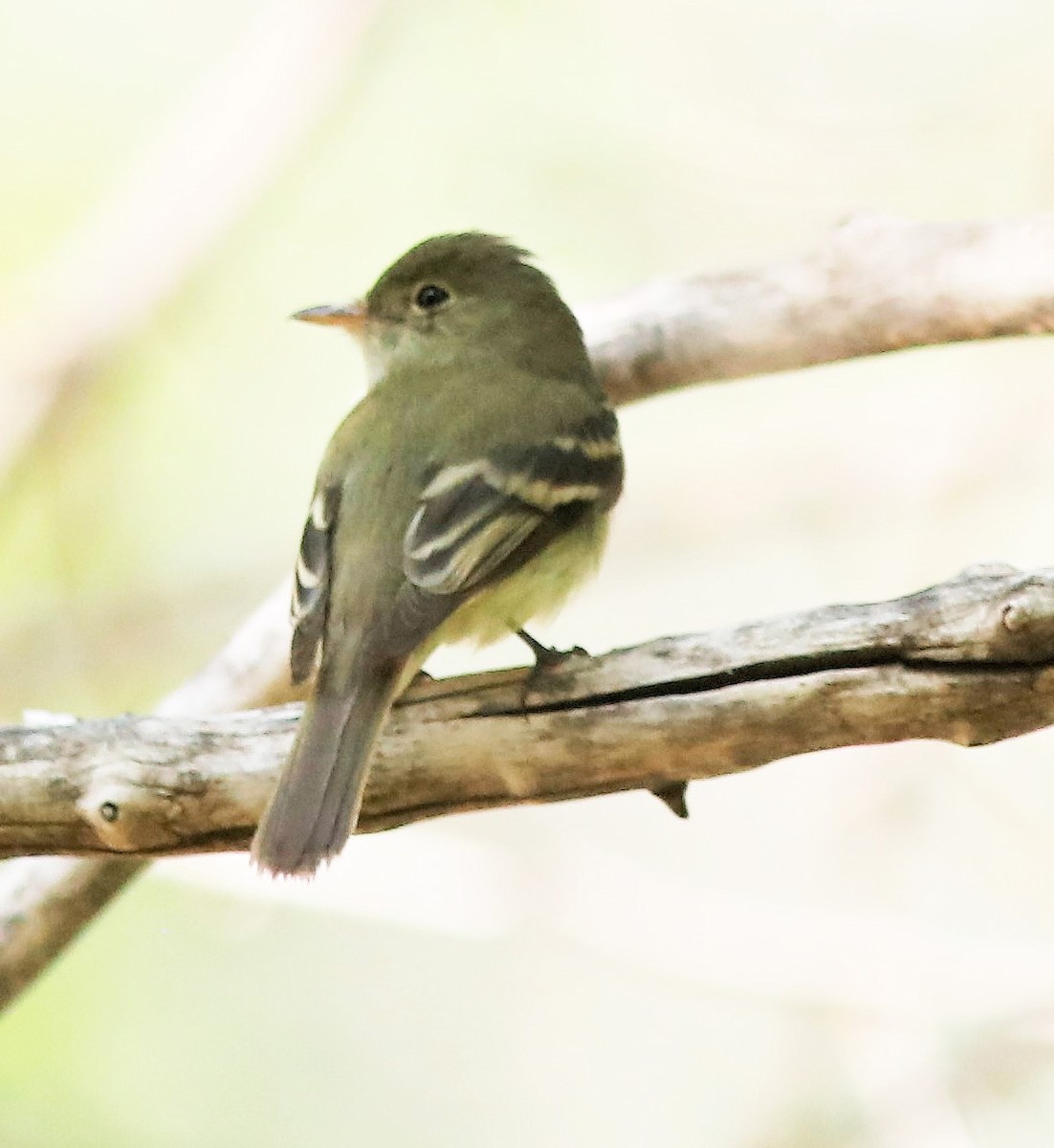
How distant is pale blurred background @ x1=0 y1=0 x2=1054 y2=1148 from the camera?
5.21 metres

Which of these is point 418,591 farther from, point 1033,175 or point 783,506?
point 1033,175

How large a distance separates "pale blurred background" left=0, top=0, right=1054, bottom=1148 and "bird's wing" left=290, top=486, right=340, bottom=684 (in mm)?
1787

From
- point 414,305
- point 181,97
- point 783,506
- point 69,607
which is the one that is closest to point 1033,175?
point 783,506

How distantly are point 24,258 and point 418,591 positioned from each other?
11.8 ft

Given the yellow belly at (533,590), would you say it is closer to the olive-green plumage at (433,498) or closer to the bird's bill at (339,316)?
the olive-green plumage at (433,498)

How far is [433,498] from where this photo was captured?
133 inches

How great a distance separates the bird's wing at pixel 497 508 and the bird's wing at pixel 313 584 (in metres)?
0.18

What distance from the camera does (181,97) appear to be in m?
6.21

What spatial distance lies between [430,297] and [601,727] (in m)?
1.74

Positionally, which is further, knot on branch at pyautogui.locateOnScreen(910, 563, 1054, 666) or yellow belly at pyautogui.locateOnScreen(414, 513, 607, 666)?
yellow belly at pyautogui.locateOnScreen(414, 513, 607, 666)

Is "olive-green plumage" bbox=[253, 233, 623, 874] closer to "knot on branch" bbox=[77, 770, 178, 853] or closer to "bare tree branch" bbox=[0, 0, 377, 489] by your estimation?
"knot on branch" bbox=[77, 770, 178, 853]

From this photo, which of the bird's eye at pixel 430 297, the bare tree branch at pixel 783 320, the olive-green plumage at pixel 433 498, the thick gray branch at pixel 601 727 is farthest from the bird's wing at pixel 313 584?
the bird's eye at pixel 430 297

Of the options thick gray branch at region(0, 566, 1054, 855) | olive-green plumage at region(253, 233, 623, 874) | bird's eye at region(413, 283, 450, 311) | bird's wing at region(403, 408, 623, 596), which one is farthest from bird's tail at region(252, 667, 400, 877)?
bird's eye at region(413, 283, 450, 311)

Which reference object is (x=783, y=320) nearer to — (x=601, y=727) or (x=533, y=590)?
(x=533, y=590)
